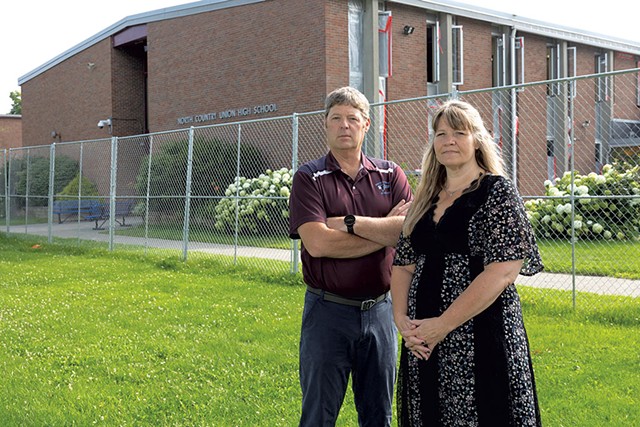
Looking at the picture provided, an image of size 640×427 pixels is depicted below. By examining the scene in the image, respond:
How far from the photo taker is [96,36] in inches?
1064

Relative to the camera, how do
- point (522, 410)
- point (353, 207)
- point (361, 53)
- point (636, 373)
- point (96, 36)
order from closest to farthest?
point (522, 410) < point (353, 207) < point (636, 373) < point (361, 53) < point (96, 36)

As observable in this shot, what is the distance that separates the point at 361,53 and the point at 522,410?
16.9m

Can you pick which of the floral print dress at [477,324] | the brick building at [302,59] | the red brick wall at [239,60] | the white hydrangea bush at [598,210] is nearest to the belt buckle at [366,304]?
the floral print dress at [477,324]

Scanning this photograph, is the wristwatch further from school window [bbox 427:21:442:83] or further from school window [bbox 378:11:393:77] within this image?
school window [bbox 427:21:442:83]

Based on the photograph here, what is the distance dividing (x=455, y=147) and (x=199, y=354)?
12.8 ft

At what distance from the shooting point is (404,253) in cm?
293

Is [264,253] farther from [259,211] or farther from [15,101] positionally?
[15,101]

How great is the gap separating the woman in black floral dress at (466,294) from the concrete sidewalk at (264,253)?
18.1 ft

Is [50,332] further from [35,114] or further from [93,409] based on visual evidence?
[35,114]

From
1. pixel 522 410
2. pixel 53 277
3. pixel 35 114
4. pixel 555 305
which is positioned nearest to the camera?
pixel 522 410

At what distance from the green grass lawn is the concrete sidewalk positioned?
1091mm

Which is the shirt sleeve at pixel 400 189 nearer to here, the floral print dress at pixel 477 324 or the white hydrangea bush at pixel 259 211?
the floral print dress at pixel 477 324

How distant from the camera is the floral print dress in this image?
2.62 meters

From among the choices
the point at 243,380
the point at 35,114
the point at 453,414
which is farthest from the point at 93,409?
the point at 35,114
